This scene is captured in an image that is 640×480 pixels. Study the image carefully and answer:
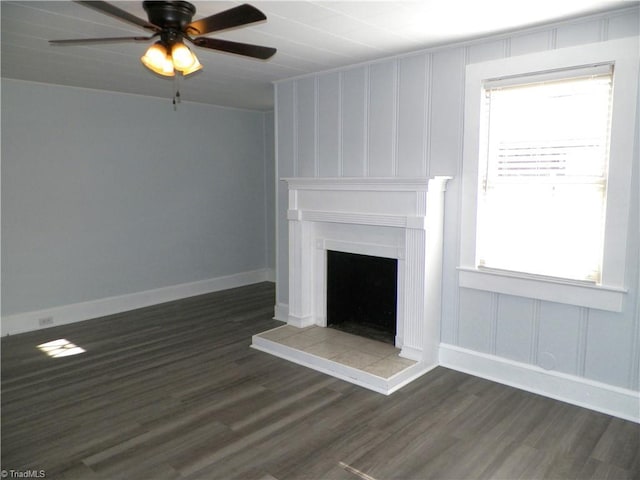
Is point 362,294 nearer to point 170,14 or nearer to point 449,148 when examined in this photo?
point 449,148

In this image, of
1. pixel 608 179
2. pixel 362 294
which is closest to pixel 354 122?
pixel 362 294

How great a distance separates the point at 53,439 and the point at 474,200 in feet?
10.4

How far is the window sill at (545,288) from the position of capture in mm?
3006

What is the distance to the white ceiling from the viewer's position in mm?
2730

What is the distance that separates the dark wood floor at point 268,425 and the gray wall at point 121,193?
1.23m

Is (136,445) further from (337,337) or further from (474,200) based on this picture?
(474,200)

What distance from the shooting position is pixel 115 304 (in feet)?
17.8

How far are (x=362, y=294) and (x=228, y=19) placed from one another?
9.21ft

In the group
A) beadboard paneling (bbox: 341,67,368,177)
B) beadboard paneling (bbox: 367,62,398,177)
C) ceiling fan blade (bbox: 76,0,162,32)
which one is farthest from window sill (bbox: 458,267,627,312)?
ceiling fan blade (bbox: 76,0,162,32)

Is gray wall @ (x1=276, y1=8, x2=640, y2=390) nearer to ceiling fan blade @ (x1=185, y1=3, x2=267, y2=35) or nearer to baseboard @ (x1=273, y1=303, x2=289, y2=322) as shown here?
baseboard @ (x1=273, y1=303, x2=289, y2=322)

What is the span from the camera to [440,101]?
365 centimetres

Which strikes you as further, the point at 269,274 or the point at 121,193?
the point at 269,274

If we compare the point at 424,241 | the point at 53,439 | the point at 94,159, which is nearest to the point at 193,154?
the point at 94,159

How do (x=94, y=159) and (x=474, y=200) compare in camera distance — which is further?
(x=94, y=159)
